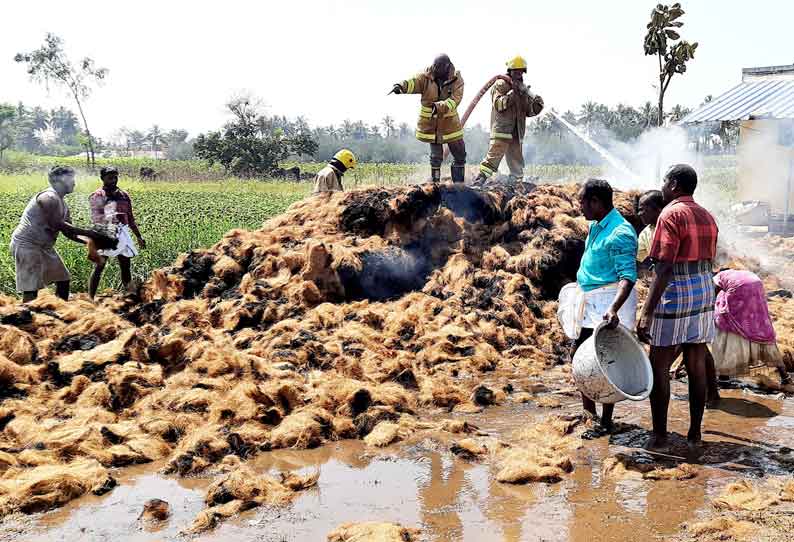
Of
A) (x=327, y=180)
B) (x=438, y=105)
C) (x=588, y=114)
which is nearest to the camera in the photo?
(x=438, y=105)

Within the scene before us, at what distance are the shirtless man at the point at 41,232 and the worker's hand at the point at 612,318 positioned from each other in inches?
211

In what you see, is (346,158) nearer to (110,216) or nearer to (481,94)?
(481,94)

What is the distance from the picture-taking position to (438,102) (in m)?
9.47

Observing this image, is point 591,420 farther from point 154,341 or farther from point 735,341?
point 154,341

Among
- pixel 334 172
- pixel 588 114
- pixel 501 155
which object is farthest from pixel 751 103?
pixel 588 114

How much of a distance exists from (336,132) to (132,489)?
94037 millimetres

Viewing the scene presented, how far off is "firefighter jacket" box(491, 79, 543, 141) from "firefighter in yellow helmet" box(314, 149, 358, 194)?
2.15m

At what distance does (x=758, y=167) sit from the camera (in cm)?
1941

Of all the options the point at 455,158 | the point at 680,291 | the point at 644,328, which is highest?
the point at 455,158

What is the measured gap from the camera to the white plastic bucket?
434 centimetres

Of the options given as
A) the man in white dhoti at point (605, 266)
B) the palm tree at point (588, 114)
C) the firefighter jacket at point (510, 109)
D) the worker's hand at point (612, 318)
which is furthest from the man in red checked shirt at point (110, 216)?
the palm tree at point (588, 114)

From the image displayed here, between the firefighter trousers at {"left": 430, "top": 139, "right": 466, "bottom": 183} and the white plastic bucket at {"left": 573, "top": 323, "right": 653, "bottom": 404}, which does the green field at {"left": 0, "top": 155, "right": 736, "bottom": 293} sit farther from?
the white plastic bucket at {"left": 573, "top": 323, "right": 653, "bottom": 404}

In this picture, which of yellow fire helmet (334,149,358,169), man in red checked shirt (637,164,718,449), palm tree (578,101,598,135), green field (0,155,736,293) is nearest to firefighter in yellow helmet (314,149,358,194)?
yellow fire helmet (334,149,358,169)

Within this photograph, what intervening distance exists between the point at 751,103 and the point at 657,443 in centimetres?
1557
